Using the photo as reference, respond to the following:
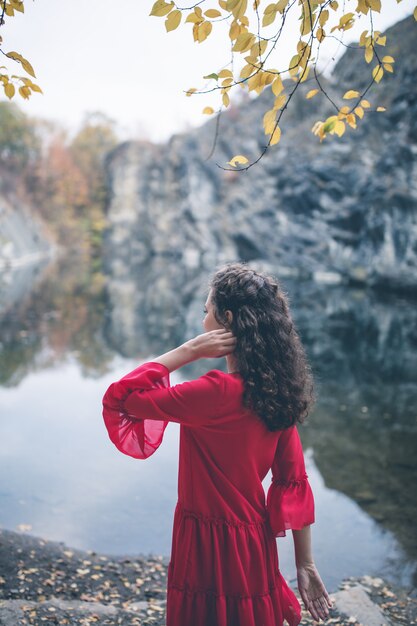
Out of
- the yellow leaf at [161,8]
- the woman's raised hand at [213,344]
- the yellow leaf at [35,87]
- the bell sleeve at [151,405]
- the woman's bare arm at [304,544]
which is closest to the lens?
the bell sleeve at [151,405]

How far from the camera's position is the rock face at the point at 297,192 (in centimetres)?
3112

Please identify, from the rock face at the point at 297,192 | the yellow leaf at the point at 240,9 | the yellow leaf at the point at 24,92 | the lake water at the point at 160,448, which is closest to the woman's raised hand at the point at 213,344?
the yellow leaf at the point at 240,9

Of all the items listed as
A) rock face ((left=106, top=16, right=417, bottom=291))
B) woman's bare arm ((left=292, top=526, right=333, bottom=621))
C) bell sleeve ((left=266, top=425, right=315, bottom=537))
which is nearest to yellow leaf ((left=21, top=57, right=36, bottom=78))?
bell sleeve ((left=266, top=425, right=315, bottom=537))

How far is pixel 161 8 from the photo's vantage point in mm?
2555

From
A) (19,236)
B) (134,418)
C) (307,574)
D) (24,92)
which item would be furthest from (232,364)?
(19,236)

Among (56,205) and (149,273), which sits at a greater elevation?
(56,205)

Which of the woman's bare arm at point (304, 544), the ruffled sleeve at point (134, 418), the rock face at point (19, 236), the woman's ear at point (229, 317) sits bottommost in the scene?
the woman's bare arm at point (304, 544)

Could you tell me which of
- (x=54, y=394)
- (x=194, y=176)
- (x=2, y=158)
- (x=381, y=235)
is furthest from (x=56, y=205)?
(x=54, y=394)

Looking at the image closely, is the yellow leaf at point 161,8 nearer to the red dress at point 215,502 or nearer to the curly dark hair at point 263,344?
the curly dark hair at point 263,344

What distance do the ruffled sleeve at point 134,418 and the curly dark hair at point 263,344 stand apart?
1.18 ft

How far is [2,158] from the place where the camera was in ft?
177

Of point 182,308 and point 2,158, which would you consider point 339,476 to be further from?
point 2,158

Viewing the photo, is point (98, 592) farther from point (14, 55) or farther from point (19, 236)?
point (19, 236)

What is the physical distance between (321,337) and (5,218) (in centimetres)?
3241
